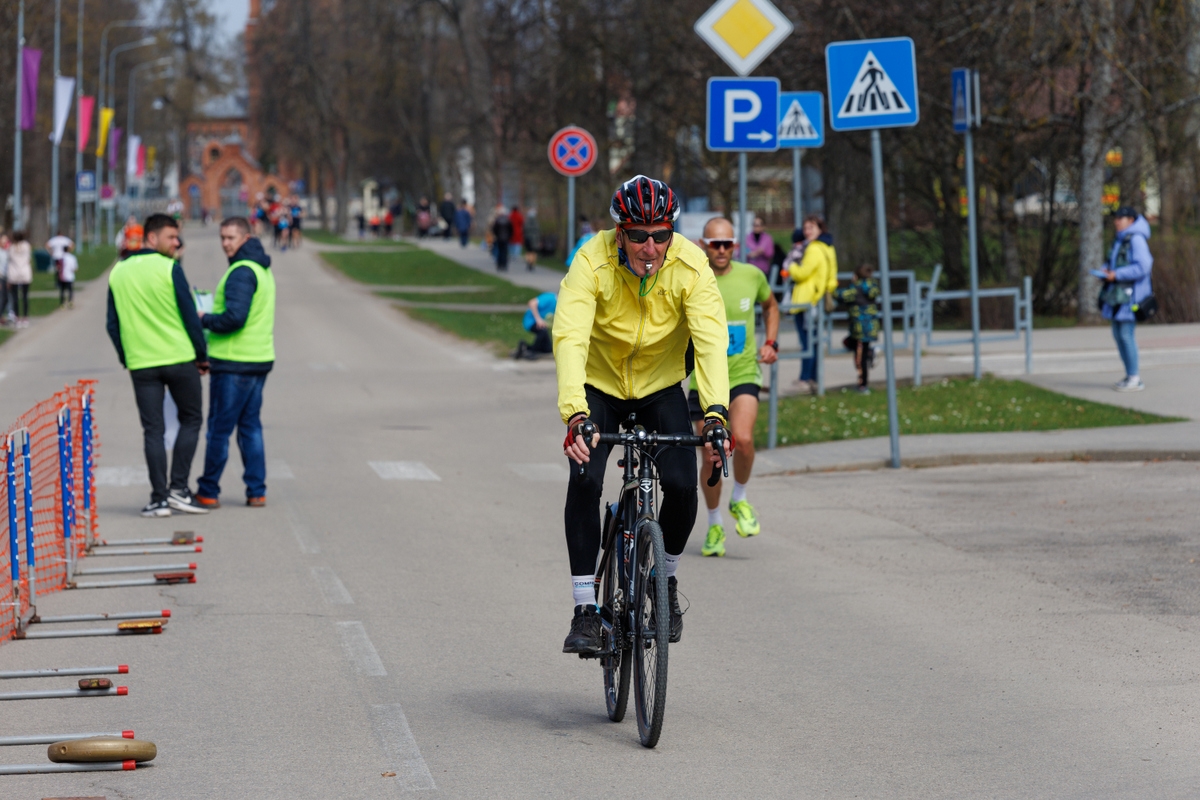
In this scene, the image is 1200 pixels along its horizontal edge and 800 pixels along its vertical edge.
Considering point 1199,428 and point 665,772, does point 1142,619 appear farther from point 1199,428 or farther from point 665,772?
point 1199,428

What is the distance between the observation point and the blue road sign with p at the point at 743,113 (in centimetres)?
1301

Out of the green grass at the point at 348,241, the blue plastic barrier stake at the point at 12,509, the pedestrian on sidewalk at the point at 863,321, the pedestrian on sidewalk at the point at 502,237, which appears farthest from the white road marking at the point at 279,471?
the green grass at the point at 348,241

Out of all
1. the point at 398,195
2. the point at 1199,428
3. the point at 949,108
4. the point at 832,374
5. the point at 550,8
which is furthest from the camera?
the point at 398,195

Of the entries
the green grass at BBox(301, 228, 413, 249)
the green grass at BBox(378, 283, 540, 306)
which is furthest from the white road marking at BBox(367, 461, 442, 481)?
the green grass at BBox(301, 228, 413, 249)

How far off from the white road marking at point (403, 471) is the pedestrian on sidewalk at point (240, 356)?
1.69 meters

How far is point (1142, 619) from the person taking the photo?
7.41m

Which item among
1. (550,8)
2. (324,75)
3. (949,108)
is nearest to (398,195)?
(324,75)

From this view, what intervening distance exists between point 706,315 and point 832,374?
14757 millimetres

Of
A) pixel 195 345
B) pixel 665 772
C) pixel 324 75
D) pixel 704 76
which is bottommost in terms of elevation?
pixel 665 772

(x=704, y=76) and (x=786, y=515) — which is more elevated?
(x=704, y=76)

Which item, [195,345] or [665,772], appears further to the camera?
[195,345]

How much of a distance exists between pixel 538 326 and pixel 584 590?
17.3 m

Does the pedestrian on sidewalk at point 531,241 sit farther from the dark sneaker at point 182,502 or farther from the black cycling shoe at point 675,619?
the black cycling shoe at point 675,619

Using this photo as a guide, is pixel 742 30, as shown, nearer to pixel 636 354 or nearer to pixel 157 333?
pixel 157 333
